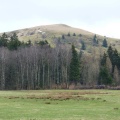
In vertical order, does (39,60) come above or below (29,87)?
above

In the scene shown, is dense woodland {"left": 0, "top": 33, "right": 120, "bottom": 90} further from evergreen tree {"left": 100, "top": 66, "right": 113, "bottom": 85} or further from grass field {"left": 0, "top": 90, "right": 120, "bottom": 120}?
grass field {"left": 0, "top": 90, "right": 120, "bottom": 120}

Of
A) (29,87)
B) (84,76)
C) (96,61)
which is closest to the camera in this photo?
(29,87)

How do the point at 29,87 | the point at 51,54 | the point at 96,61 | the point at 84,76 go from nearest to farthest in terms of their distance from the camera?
the point at 29,87 < the point at 51,54 < the point at 84,76 < the point at 96,61

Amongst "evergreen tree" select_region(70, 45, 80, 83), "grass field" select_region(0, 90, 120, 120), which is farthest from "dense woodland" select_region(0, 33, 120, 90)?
"grass field" select_region(0, 90, 120, 120)

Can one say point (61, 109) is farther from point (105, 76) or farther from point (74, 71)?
point (105, 76)

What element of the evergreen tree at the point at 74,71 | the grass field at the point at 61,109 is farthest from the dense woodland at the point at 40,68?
the grass field at the point at 61,109

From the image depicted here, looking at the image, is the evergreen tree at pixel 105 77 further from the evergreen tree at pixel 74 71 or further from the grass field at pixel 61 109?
the grass field at pixel 61 109

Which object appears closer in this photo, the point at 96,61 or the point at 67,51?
the point at 67,51

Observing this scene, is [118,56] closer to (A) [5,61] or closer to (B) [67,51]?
(B) [67,51]

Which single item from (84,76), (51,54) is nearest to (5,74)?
(51,54)

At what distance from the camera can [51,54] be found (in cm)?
10531

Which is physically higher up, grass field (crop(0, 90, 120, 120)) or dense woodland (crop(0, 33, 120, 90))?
dense woodland (crop(0, 33, 120, 90))

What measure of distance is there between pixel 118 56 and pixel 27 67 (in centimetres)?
4189

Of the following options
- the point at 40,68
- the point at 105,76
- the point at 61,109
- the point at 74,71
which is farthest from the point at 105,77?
the point at 61,109
